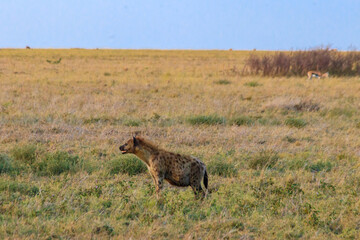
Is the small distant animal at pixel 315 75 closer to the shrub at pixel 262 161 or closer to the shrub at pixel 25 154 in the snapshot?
the shrub at pixel 262 161

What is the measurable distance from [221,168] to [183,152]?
1.10 meters

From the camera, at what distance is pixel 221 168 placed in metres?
6.78

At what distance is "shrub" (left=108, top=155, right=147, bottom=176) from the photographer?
6.75 m

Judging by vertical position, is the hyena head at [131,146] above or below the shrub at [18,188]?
above

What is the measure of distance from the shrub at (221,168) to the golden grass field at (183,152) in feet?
0.06

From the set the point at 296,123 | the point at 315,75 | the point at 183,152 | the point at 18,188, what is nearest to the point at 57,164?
the point at 18,188

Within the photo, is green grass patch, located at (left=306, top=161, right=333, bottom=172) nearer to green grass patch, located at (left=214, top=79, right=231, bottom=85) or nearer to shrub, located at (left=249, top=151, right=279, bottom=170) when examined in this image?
shrub, located at (left=249, top=151, right=279, bottom=170)

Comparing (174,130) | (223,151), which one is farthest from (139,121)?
(223,151)

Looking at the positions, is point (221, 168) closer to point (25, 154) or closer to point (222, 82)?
point (25, 154)

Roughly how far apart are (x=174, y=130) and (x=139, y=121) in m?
1.26

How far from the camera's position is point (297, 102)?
1343 centimetres

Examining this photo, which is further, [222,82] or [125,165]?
[222,82]

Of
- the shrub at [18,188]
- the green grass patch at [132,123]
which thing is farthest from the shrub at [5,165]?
the green grass patch at [132,123]

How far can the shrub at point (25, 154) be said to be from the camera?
710cm
